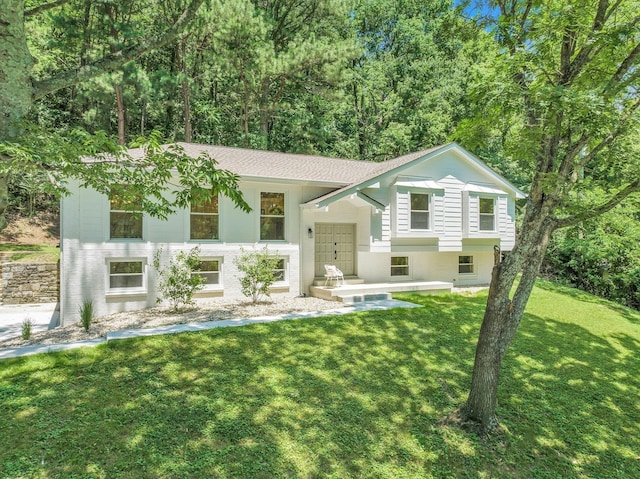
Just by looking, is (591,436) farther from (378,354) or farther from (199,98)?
(199,98)

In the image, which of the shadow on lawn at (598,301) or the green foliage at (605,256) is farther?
the green foliage at (605,256)

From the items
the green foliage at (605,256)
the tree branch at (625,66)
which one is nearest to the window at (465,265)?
the green foliage at (605,256)

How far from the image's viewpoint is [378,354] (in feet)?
22.0

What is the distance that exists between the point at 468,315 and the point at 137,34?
19.0 metres

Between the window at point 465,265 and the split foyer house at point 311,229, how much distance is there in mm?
44

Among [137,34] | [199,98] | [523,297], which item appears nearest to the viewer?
[523,297]

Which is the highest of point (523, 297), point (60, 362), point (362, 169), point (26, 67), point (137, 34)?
point (137, 34)

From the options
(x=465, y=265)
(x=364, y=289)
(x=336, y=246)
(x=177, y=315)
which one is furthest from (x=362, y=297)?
(x=465, y=265)

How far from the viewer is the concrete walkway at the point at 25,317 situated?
8.52m

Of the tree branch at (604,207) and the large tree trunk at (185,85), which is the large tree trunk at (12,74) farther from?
the large tree trunk at (185,85)

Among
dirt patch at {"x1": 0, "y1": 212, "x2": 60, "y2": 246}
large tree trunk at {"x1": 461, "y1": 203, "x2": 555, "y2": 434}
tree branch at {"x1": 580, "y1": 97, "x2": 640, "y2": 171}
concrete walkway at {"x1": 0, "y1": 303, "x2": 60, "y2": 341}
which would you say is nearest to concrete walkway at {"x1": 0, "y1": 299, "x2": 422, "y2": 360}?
concrete walkway at {"x1": 0, "y1": 303, "x2": 60, "y2": 341}

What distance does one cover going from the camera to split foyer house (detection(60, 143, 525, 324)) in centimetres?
958

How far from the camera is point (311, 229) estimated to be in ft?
40.8

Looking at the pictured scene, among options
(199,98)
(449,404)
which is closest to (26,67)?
(449,404)
